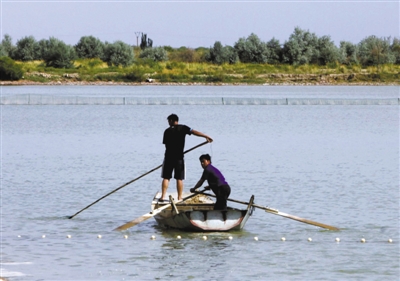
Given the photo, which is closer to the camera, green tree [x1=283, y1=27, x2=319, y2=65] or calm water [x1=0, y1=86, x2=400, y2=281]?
calm water [x1=0, y1=86, x2=400, y2=281]

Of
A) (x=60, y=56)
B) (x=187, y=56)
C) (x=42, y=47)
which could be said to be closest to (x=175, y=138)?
(x=60, y=56)

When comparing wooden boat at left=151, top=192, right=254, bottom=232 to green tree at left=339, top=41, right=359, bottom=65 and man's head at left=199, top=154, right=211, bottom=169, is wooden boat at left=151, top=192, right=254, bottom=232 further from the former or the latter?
green tree at left=339, top=41, right=359, bottom=65

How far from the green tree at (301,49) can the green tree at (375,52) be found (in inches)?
161

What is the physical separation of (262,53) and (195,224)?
64581 millimetres

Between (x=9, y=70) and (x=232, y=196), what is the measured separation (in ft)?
166

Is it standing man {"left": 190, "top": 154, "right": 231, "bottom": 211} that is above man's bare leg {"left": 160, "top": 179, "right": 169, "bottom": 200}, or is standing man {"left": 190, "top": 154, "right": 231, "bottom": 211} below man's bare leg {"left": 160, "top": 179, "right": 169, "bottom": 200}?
above

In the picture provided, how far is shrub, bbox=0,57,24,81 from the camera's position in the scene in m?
65.2

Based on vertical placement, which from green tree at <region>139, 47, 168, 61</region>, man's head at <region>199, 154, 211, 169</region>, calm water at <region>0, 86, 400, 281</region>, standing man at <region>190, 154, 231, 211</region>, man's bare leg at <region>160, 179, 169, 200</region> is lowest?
calm water at <region>0, 86, 400, 281</region>

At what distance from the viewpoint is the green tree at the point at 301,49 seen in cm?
7569

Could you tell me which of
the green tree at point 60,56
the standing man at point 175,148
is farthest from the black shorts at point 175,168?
the green tree at point 60,56

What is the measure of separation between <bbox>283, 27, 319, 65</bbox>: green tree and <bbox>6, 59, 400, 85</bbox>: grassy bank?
1868mm

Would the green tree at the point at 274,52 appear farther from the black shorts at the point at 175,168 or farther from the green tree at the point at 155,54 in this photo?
the black shorts at the point at 175,168

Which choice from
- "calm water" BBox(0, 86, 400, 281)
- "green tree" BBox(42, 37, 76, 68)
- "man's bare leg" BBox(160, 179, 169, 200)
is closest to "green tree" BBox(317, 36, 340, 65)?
"green tree" BBox(42, 37, 76, 68)

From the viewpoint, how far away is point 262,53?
7650 cm
